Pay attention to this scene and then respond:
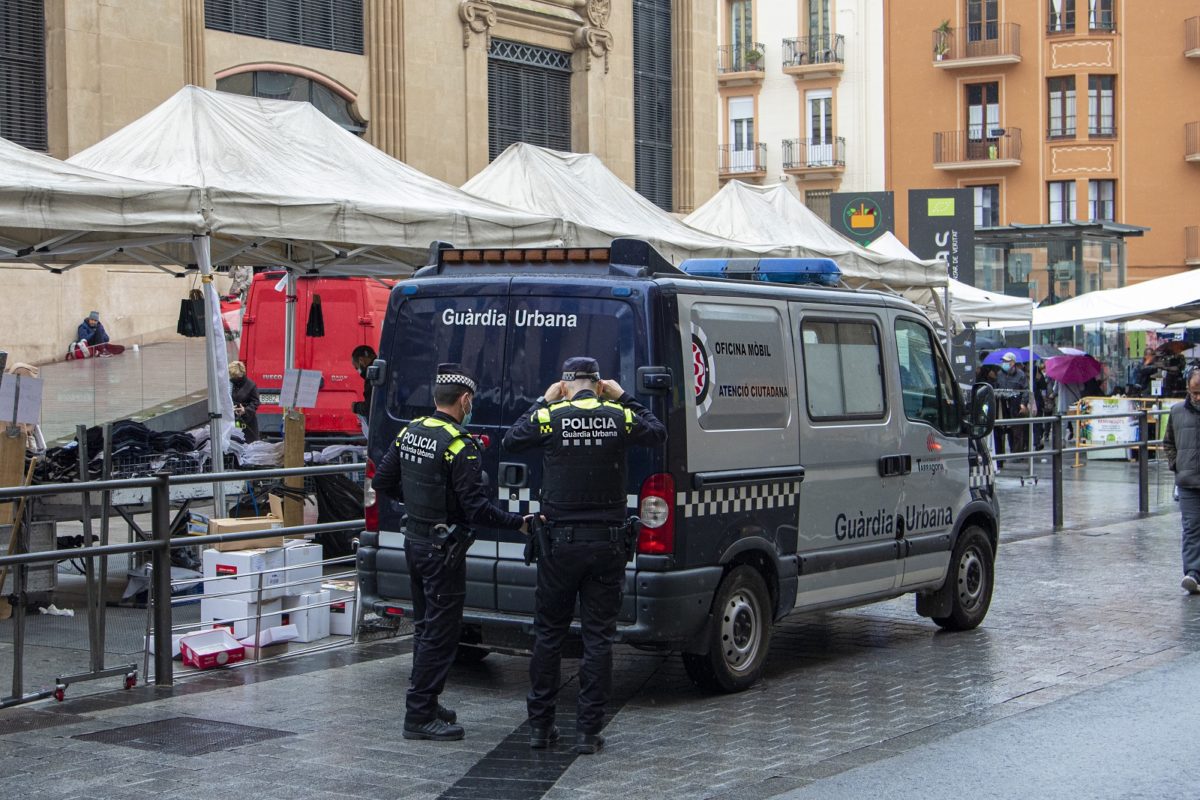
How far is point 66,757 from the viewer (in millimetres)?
6848

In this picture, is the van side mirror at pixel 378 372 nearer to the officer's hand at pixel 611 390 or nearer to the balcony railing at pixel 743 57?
the officer's hand at pixel 611 390

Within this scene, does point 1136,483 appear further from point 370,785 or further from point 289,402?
point 370,785

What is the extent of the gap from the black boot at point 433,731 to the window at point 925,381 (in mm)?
3770

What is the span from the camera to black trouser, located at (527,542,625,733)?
7004 millimetres

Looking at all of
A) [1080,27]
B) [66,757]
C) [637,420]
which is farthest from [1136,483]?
[1080,27]

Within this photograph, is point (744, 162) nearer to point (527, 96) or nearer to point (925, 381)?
point (527, 96)

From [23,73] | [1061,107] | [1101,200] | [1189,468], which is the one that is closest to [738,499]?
[1189,468]

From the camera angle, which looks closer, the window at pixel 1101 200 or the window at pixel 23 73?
the window at pixel 23 73

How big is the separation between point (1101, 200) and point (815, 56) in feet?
40.8

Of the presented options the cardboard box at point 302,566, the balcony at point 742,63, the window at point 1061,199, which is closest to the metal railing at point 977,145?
the window at point 1061,199

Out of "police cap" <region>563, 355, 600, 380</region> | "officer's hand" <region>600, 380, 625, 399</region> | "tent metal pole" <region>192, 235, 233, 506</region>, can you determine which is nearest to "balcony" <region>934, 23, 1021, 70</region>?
"tent metal pole" <region>192, 235, 233, 506</region>

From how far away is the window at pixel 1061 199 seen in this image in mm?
55719

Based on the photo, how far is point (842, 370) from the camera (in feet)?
29.7

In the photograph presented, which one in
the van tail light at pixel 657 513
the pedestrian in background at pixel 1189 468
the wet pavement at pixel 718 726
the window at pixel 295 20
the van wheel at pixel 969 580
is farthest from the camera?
the window at pixel 295 20
